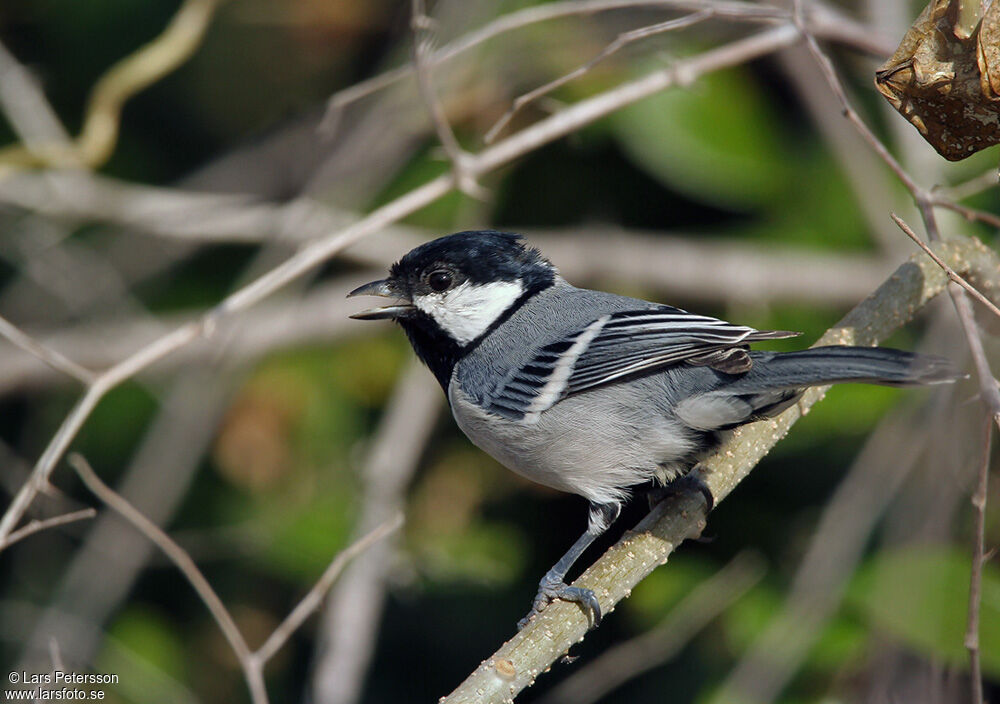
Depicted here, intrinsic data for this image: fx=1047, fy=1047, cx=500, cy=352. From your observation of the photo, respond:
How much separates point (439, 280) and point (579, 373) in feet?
1.68

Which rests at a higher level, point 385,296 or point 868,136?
point 868,136

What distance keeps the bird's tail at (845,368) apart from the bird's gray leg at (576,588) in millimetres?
483

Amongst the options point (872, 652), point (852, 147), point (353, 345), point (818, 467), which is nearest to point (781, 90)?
point (852, 147)

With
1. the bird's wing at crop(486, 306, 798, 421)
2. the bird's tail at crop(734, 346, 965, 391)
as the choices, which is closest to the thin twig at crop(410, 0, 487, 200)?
the bird's wing at crop(486, 306, 798, 421)

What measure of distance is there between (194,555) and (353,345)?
0.97 meters

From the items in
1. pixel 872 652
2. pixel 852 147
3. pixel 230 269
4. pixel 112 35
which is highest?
pixel 112 35

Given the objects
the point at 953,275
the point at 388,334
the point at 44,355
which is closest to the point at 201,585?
the point at 44,355

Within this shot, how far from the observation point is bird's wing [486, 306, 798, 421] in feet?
7.34

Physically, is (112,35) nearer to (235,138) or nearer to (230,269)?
(235,138)

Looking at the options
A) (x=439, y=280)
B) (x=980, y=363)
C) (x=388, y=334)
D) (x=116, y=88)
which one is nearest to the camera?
(x=980, y=363)

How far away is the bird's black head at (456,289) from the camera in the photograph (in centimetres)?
272

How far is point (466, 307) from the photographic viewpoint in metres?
2.77

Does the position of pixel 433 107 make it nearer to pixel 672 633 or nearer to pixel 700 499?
pixel 700 499

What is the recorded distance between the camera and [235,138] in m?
Answer: 4.47
